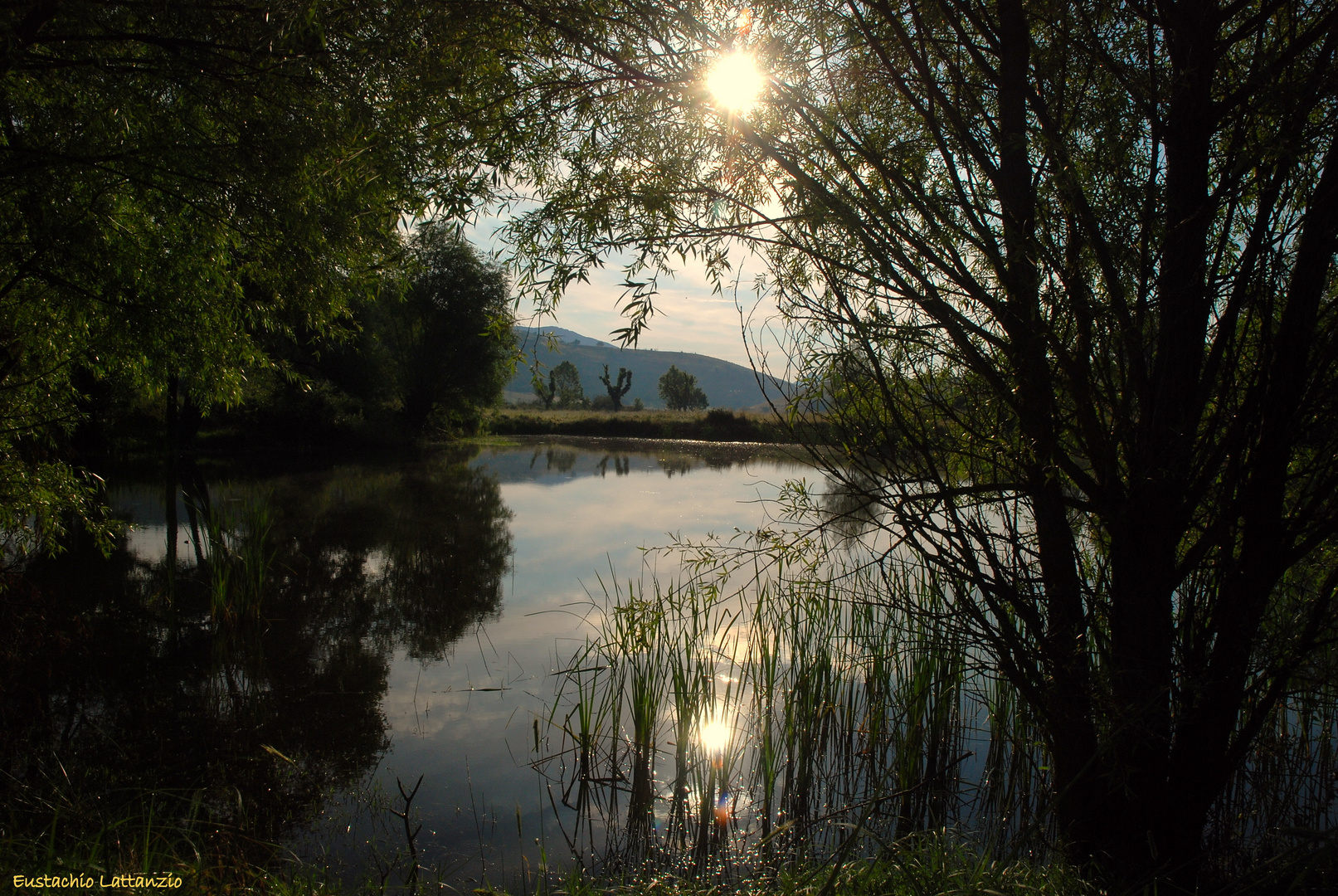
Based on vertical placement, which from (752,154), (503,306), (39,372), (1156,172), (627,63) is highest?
(627,63)

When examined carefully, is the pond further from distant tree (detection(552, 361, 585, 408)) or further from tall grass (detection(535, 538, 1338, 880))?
distant tree (detection(552, 361, 585, 408))

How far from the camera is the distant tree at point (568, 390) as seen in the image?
71750 mm

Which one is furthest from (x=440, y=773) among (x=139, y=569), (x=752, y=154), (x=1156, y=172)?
(x=139, y=569)

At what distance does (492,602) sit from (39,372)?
160 inches

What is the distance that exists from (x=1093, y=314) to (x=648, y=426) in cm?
3259

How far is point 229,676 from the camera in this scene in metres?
5.51

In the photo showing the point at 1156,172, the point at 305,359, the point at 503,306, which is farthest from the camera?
the point at 305,359

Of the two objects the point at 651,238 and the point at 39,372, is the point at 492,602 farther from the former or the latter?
the point at 651,238

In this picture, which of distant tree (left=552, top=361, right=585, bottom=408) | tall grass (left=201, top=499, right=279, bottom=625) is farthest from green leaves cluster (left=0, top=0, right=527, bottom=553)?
distant tree (left=552, top=361, right=585, bottom=408)

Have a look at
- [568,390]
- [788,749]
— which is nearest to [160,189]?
[788,749]

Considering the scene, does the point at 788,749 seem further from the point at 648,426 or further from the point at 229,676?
the point at 648,426

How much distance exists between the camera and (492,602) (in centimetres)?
766

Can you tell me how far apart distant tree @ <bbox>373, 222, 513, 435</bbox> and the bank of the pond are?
4.28m

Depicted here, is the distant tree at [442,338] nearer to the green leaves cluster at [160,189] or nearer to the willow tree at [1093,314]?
the green leaves cluster at [160,189]
